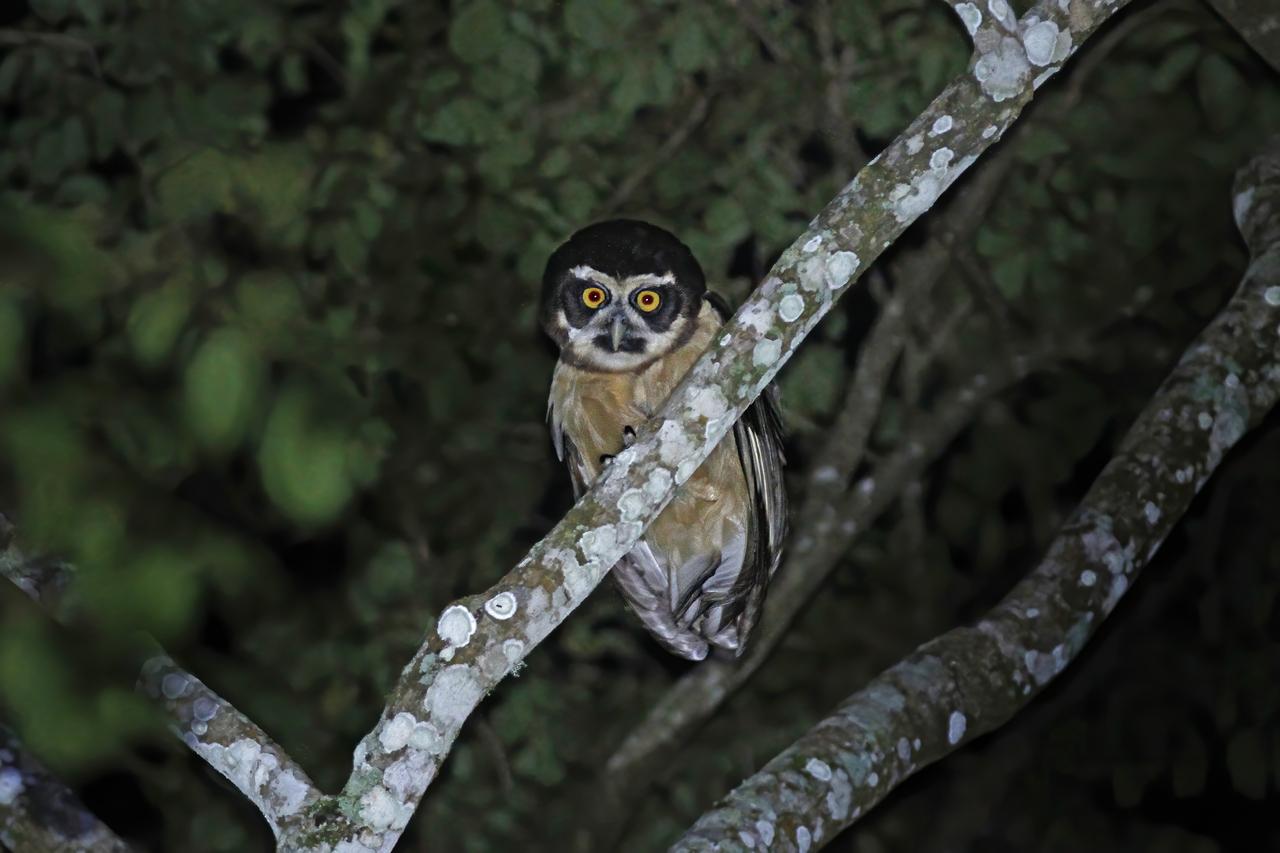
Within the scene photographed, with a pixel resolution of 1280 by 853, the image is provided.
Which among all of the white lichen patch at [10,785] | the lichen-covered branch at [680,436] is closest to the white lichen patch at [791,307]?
the lichen-covered branch at [680,436]

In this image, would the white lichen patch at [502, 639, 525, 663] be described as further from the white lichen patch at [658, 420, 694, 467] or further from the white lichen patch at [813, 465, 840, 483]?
the white lichen patch at [813, 465, 840, 483]

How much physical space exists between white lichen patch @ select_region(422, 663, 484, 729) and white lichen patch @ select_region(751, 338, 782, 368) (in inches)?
22.5

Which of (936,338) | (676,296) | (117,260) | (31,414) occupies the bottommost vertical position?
(936,338)

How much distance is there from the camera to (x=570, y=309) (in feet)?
9.70

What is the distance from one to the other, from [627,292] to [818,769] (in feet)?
3.33

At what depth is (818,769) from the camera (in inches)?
97.8

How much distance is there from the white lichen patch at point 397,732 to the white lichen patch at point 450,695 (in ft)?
0.09

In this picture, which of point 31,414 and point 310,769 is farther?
point 310,769

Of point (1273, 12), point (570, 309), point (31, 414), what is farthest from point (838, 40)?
point (31, 414)

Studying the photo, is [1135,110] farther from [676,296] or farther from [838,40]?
[676,296]

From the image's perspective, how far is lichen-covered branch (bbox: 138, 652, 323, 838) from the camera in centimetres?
189

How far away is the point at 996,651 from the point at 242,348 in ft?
5.56

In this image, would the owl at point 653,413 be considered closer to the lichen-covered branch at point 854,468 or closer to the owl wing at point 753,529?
the owl wing at point 753,529

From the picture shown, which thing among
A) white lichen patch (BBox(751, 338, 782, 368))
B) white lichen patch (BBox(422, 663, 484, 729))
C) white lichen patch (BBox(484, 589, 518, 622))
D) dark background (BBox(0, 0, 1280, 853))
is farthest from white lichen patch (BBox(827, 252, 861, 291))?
dark background (BBox(0, 0, 1280, 853))
